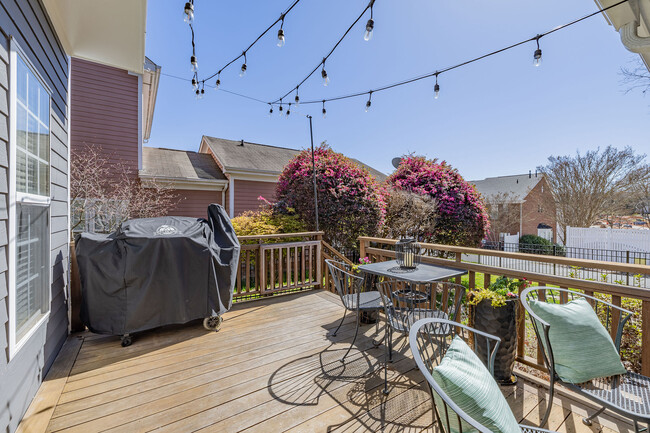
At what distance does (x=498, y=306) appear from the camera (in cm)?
214

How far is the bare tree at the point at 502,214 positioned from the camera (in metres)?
18.8

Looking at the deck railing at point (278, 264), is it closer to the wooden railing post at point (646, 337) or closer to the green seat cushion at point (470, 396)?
the green seat cushion at point (470, 396)

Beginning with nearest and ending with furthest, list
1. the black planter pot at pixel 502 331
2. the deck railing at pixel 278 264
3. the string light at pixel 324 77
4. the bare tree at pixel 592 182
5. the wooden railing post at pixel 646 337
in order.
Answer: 1. the wooden railing post at pixel 646 337
2. the black planter pot at pixel 502 331
3. the string light at pixel 324 77
4. the deck railing at pixel 278 264
5. the bare tree at pixel 592 182

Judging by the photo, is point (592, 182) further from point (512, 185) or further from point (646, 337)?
point (646, 337)

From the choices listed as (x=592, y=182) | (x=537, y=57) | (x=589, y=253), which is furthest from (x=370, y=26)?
(x=592, y=182)

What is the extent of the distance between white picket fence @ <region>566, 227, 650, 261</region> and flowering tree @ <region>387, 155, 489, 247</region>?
7471mm

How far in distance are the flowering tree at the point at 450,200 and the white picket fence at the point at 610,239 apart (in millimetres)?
7471

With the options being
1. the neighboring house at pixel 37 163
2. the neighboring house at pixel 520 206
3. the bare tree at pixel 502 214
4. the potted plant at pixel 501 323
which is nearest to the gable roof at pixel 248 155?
the neighboring house at pixel 37 163

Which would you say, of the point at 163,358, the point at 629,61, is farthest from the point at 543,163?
the point at 163,358

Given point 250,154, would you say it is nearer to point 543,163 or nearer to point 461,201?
point 461,201

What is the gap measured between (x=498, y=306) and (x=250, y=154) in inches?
399

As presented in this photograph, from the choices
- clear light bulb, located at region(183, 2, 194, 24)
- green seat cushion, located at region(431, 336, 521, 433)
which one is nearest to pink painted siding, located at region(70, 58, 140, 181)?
clear light bulb, located at region(183, 2, 194, 24)

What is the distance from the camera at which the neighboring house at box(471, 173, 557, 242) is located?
18.9 meters

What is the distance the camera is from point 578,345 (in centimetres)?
162
